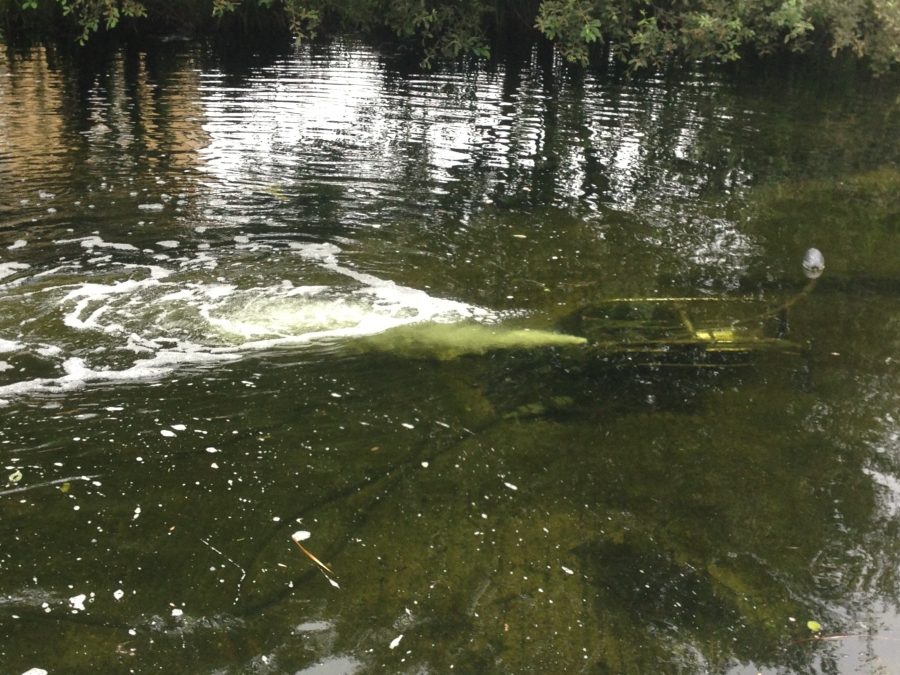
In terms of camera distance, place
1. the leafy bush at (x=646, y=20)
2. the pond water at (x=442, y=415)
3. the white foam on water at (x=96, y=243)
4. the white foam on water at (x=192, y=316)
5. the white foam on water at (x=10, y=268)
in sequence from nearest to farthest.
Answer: the pond water at (x=442, y=415) → the white foam on water at (x=192, y=316) → the white foam on water at (x=10, y=268) → the white foam on water at (x=96, y=243) → the leafy bush at (x=646, y=20)

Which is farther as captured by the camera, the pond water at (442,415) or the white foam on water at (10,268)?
the white foam on water at (10,268)

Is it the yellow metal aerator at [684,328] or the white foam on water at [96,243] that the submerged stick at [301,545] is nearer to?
the yellow metal aerator at [684,328]

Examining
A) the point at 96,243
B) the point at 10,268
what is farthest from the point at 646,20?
the point at 10,268

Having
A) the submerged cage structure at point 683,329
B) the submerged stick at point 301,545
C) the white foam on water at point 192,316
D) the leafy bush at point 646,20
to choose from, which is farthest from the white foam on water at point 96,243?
the leafy bush at point 646,20

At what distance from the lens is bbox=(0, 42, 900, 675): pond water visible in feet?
11.2

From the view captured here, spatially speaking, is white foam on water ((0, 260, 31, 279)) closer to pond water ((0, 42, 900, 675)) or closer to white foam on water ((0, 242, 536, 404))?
pond water ((0, 42, 900, 675))

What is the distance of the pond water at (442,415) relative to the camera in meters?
3.41

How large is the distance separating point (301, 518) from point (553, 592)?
130 centimetres

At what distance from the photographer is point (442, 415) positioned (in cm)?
486

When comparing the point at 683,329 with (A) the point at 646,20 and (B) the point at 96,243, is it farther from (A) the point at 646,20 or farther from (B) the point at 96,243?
(A) the point at 646,20

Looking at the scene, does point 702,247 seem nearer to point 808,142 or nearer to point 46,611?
point 808,142

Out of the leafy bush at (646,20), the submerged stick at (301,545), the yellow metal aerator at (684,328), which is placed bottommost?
the submerged stick at (301,545)

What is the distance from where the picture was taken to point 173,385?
5016 millimetres

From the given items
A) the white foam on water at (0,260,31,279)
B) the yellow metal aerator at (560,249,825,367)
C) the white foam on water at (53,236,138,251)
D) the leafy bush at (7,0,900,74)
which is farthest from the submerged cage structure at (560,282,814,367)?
the leafy bush at (7,0,900,74)
